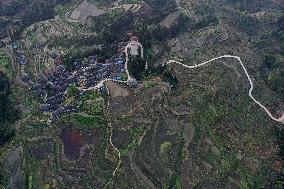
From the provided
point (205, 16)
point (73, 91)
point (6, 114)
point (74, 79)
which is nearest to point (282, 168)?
point (73, 91)

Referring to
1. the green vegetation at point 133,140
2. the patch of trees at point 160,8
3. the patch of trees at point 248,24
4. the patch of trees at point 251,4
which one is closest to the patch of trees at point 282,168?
the green vegetation at point 133,140

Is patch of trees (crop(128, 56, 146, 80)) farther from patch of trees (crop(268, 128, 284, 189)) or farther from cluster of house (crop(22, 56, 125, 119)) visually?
patch of trees (crop(268, 128, 284, 189))

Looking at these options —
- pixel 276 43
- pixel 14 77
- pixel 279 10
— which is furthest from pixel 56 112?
pixel 279 10

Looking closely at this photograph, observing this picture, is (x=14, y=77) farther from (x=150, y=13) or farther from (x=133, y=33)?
(x=150, y=13)

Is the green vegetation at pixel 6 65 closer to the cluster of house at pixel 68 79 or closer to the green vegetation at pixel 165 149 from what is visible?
the cluster of house at pixel 68 79

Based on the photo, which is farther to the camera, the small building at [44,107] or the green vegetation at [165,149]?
the small building at [44,107]

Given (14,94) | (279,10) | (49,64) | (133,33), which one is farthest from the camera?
(279,10)

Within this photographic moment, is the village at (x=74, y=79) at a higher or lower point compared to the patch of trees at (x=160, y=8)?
higher
